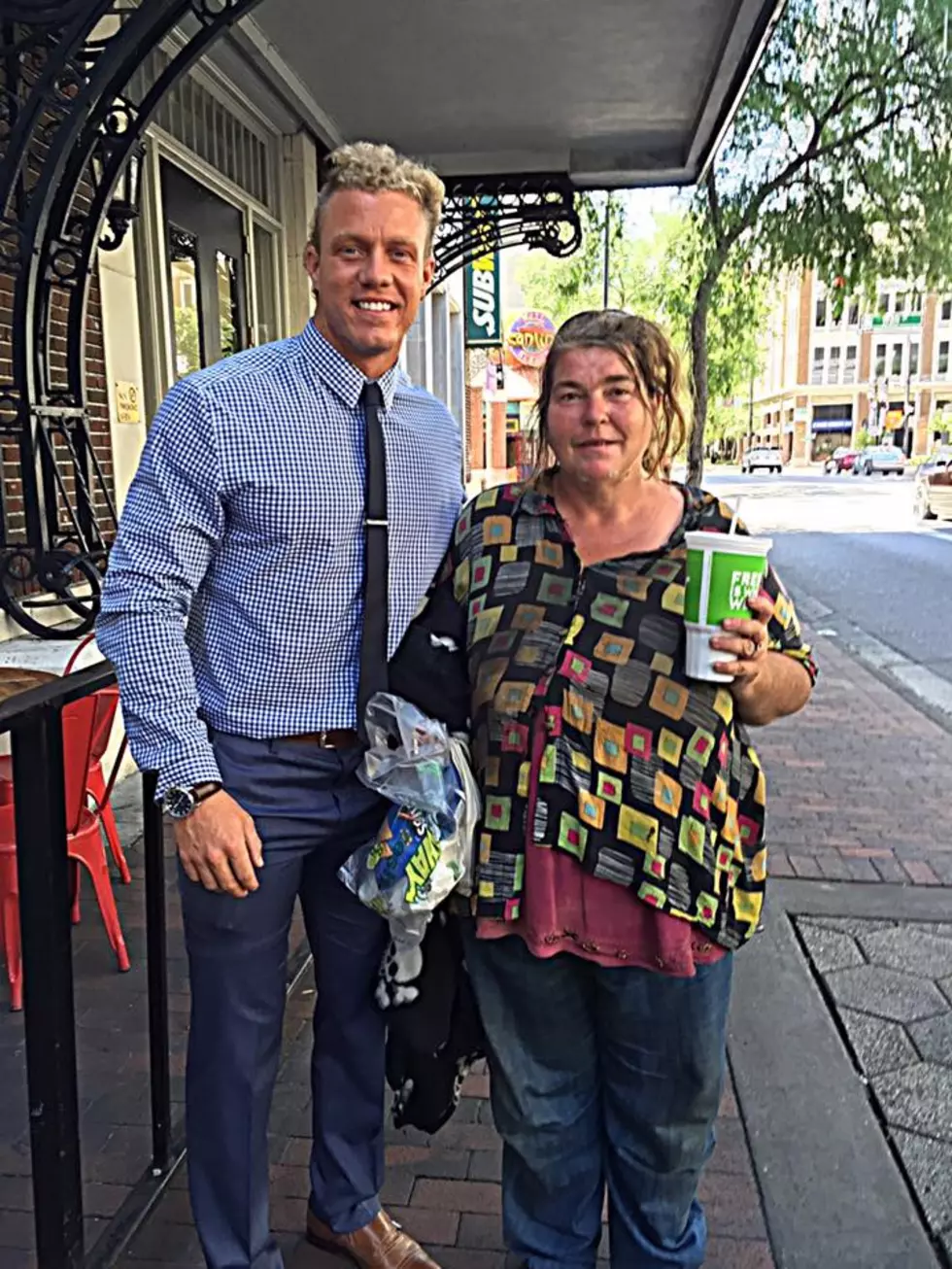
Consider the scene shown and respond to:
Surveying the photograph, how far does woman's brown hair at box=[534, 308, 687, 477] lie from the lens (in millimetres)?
1738

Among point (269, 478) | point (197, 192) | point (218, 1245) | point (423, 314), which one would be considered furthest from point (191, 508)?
point (423, 314)

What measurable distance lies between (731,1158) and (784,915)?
1.39m

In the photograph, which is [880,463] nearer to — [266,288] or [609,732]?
[266,288]

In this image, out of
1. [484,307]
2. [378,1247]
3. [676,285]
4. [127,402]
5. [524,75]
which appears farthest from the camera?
[676,285]

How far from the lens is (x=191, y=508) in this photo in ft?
5.68

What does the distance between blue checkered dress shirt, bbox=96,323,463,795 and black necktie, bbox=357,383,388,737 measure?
16 mm

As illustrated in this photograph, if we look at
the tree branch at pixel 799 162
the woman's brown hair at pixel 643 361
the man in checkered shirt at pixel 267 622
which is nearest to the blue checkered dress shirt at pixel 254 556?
the man in checkered shirt at pixel 267 622

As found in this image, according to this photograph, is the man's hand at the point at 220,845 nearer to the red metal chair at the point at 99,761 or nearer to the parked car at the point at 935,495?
the red metal chair at the point at 99,761

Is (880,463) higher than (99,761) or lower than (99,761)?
higher

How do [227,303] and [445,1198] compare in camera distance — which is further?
[227,303]

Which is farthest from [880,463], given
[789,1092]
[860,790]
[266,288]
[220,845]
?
[220,845]

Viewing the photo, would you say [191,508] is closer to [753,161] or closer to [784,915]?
[784,915]

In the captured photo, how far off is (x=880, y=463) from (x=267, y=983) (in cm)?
5205

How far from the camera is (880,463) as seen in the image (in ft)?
163
